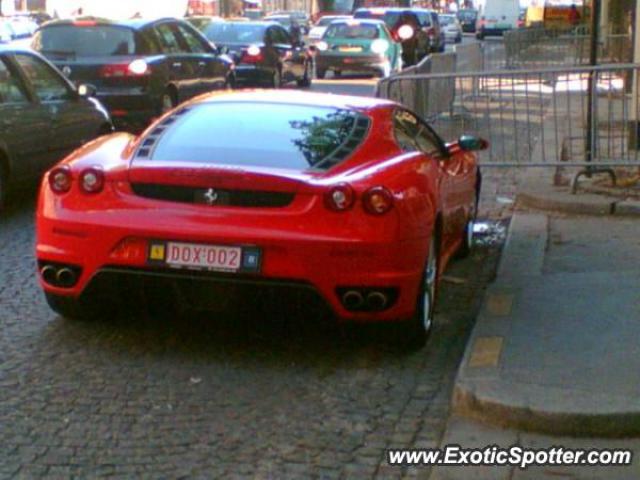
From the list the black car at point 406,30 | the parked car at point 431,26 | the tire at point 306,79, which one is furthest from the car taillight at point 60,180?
the parked car at point 431,26

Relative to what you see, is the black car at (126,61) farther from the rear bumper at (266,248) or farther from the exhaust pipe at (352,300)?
the exhaust pipe at (352,300)

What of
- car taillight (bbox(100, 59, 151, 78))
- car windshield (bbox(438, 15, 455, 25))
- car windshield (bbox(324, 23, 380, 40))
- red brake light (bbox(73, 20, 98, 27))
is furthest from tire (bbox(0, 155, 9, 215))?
car windshield (bbox(438, 15, 455, 25))

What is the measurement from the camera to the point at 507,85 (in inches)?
514

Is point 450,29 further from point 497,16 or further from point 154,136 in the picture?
point 154,136

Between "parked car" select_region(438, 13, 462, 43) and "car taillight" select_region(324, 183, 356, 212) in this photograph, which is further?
"parked car" select_region(438, 13, 462, 43)

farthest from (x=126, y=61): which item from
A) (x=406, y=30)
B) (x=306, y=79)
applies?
(x=406, y=30)

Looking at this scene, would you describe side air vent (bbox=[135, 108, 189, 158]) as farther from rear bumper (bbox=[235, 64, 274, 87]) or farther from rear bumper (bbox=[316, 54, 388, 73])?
rear bumper (bbox=[316, 54, 388, 73])

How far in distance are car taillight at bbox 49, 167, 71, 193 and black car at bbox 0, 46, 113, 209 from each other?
4.02 metres

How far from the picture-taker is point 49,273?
696cm

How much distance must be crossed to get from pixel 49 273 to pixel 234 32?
20881 mm

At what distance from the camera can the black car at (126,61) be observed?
16594mm

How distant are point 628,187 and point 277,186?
597 centimetres

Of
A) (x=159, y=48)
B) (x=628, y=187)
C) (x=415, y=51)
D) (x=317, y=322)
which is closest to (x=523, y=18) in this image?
(x=415, y=51)

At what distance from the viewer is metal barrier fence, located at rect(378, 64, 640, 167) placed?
12.1m
